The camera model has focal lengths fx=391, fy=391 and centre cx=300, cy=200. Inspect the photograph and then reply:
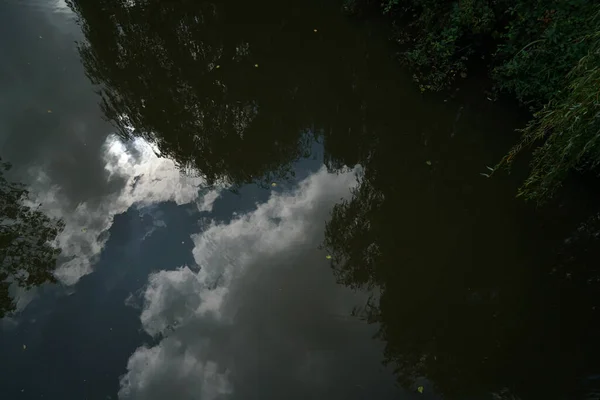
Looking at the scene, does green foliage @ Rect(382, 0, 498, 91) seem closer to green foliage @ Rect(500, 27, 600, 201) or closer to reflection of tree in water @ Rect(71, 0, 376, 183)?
reflection of tree in water @ Rect(71, 0, 376, 183)

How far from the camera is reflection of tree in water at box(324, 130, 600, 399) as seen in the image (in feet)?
14.1

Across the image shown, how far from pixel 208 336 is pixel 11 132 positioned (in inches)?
196

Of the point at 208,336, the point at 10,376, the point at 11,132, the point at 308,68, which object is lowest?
the point at 10,376

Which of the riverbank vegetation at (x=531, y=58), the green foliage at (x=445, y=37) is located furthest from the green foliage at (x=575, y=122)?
the green foliage at (x=445, y=37)

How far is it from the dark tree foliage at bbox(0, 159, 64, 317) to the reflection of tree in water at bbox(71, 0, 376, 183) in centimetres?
186

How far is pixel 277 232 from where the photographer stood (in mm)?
5512

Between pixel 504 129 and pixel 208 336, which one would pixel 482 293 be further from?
pixel 208 336

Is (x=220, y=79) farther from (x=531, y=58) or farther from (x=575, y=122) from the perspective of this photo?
(x=575, y=122)

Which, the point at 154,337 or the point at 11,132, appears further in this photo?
the point at 11,132

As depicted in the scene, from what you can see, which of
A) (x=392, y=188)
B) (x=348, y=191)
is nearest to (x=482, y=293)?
(x=392, y=188)

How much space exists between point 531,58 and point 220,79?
204 inches

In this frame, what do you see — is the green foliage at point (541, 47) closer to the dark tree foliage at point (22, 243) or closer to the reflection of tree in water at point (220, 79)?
the reflection of tree in water at point (220, 79)

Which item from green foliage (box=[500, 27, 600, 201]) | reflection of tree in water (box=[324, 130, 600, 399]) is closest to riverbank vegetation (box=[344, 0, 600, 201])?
green foliage (box=[500, 27, 600, 201])

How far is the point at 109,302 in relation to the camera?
477cm
